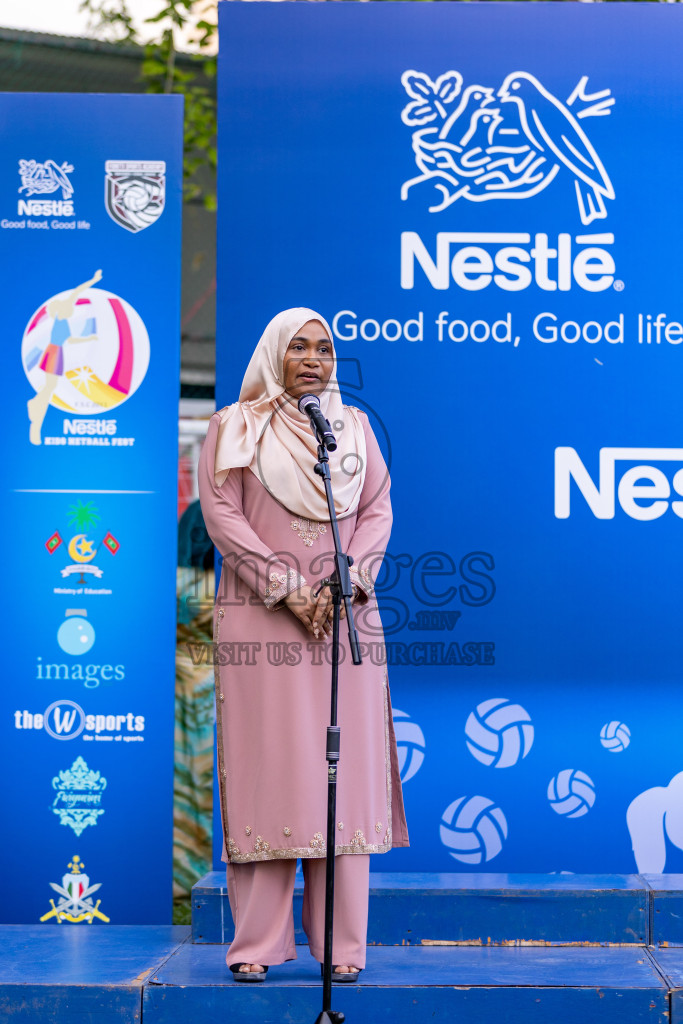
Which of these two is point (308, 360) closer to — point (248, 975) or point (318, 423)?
point (318, 423)

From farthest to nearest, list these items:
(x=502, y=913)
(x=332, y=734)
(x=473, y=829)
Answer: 1. (x=473, y=829)
2. (x=502, y=913)
3. (x=332, y=734)

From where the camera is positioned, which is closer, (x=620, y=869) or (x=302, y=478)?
(x=302, y=478)

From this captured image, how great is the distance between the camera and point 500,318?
11.7 ft

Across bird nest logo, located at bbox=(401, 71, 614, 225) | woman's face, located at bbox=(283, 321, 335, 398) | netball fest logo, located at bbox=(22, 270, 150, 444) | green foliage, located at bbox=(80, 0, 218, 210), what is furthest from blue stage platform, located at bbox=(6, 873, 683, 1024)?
green foliage, located at bbox=(80, 0, 218, 210)

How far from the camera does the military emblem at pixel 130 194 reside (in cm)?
378

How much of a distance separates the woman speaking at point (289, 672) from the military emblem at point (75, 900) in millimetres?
1002

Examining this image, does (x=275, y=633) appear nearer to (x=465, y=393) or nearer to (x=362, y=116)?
(x=465, y=393)

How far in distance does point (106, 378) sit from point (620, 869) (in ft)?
7.37

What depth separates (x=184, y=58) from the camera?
653cm

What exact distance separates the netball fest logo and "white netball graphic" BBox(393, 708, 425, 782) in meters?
1.38

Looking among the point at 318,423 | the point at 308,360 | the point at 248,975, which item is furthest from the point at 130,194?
the point at 248,975

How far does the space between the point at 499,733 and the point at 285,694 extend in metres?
0.96

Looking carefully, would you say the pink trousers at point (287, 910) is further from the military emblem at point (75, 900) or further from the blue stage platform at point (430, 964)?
the military emblem at point (75, 900)

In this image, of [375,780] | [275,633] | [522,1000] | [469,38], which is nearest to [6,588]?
[275,633]
